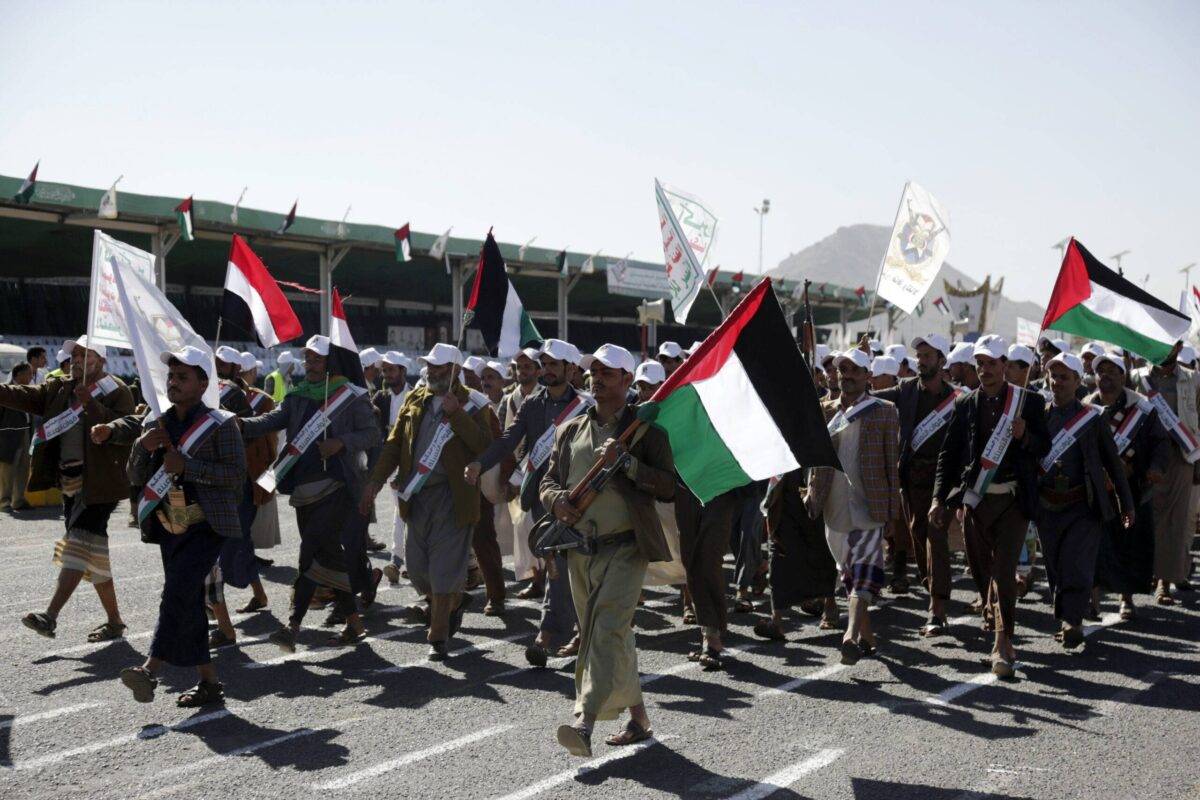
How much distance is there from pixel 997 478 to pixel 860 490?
0.81 metres

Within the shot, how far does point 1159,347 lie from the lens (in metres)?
7.55

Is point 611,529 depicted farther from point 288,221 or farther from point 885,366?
point 288,221

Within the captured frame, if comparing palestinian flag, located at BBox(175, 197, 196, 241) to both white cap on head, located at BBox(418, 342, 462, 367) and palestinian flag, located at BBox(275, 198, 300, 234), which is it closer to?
palestinian flag, located at BBox(275, 198, 300, 234)

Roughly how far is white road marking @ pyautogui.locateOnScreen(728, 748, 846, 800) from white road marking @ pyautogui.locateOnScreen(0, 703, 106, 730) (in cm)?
341

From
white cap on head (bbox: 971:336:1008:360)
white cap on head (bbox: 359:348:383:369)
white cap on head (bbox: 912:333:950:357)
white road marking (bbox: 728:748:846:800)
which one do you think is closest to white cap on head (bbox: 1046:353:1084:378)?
white cap on head (bbox: 971:336:1008:360)

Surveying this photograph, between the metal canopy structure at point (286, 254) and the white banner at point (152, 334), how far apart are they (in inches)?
722

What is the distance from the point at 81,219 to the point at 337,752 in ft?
74.5

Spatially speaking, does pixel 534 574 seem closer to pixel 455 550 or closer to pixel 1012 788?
pixel 455 550

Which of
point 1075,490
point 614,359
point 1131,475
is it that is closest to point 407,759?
point 614,359

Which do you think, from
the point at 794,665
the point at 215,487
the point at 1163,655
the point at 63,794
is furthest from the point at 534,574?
the point at 63,794

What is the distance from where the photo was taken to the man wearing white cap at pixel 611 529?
213 inches

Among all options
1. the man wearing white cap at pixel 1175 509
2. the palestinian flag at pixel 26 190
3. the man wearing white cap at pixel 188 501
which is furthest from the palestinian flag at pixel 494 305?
the palestinian flag at pixel 26 190

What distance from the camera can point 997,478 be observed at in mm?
7203

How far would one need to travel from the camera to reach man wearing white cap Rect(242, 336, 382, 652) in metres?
7.83
